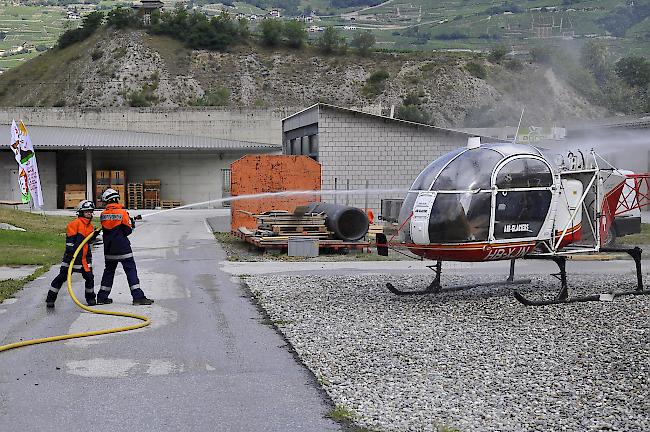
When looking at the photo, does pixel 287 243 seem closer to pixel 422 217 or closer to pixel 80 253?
pixel 80 253

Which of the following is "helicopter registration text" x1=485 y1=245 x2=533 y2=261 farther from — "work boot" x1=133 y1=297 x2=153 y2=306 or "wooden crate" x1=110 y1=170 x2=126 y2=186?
"wooden crate" x1=110 y1=170 x2=126 y2=186

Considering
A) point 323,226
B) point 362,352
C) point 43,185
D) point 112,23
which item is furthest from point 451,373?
point 112,23

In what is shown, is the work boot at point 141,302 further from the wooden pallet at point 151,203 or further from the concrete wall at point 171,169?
the concrete wall at point 171,169

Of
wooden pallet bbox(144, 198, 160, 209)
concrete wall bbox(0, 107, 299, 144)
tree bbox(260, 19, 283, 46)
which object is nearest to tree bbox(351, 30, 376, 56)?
tree bbox(260, 19, 283, 46)

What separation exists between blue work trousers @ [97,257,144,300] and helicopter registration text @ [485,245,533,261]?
5.38 m

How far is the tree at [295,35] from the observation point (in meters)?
113

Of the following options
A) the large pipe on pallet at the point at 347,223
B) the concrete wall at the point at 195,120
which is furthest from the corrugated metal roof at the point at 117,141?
the large pipe on pallet at the point at 347,223

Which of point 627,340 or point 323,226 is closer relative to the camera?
point 627,340

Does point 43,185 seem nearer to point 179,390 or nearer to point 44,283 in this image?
point 44,283

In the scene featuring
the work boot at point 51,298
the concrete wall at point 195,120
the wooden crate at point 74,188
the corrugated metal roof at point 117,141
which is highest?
the concrete wall at point 195,120

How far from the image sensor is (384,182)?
3262 cm

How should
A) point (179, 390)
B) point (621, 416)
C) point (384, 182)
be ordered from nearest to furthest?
point (621, 416) < point (179, 390) < point (384, 182)

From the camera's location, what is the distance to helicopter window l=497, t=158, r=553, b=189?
13.1 m

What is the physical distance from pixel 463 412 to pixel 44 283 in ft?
37.5
